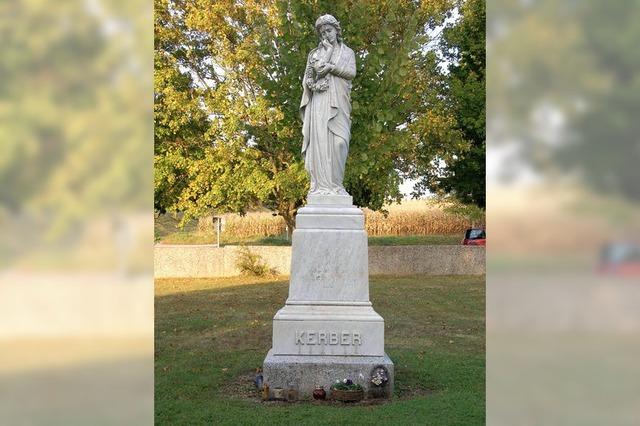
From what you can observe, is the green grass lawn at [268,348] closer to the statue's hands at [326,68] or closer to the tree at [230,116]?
the tree at [230,116]

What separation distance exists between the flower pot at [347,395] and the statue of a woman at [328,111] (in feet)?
8.65

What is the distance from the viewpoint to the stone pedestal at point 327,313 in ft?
25.8

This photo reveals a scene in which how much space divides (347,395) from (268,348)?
425 cm

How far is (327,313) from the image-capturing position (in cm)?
817

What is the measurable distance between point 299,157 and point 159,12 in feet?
33.1

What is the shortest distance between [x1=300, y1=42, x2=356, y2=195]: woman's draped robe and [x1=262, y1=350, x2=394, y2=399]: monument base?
7.52 feet

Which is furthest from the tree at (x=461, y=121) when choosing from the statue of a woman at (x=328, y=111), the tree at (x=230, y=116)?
the statue of a woman at (x=328, y=111)

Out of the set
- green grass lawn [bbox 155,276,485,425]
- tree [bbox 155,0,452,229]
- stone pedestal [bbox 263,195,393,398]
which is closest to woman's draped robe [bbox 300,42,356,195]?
stone pedestal [bbox 263,195,393,398]

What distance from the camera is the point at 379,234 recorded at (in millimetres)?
33500
